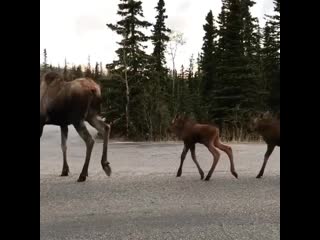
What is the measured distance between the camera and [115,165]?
879 centimetres

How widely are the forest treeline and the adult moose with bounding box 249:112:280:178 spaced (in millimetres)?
6999

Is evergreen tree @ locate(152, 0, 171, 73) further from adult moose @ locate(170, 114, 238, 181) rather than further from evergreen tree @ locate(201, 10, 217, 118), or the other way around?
adult moose @ locate(170, 114, 238, 181)

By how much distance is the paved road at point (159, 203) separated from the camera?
4.02 m

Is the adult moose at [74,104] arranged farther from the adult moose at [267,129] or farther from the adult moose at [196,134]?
the adult moose at [267,129]

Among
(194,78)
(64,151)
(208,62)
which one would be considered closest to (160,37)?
(208,62)

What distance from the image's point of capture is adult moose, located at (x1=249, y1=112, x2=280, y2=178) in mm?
7027

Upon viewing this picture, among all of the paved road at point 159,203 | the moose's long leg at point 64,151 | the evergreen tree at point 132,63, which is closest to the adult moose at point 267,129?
the paved road at point 159,203

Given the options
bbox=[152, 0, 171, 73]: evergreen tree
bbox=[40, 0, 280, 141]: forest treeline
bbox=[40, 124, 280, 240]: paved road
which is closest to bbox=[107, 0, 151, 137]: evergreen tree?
bbox=[40, 0, 280, 141]: forest treeline

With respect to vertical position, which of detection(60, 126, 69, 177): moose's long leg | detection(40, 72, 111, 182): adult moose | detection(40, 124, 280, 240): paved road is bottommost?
detection(40, 124, 280, 240): paved road

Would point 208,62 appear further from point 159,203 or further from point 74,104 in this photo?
point 159,203

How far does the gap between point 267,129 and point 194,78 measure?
33.1 m

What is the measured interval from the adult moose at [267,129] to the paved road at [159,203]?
0.35 meters

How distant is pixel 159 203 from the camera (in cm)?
520
